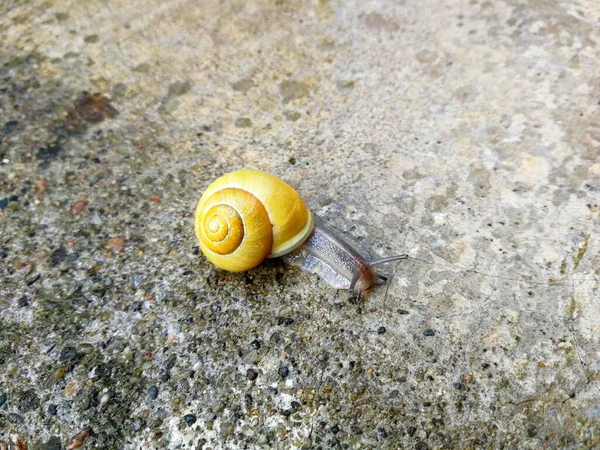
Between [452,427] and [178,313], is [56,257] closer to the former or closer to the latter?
[178,313]

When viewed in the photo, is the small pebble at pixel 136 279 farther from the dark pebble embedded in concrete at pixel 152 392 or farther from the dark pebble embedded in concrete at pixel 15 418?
the dark pebble embedded in concrete at pixel 15 418

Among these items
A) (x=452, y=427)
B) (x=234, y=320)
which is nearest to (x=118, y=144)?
(x=234, y=320)

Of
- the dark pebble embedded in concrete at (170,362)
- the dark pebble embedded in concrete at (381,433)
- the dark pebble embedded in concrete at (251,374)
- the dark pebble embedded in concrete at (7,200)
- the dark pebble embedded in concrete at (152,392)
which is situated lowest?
the dark pebble embedded in concrete at (381,433)

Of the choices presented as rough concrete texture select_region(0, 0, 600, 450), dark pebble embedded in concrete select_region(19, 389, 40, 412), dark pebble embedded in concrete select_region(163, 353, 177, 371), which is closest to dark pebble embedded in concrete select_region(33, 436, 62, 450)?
rough concrete texture select_region(0, 0, 600, 450)

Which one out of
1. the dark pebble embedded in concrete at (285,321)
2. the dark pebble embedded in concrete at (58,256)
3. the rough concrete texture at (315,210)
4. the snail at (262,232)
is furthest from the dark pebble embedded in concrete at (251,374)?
the dark pebble embedded in concrete at (58,256)

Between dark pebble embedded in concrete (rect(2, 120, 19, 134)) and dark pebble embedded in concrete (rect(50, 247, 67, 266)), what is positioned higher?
dark pebble embedded in concrete (rect(2, 120, 19, 134))

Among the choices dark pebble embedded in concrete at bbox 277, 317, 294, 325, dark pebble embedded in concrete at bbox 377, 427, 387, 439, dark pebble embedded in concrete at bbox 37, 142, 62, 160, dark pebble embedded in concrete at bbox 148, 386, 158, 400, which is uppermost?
dark pebble embedded in concrete at bbox 37, 142, 62, 160

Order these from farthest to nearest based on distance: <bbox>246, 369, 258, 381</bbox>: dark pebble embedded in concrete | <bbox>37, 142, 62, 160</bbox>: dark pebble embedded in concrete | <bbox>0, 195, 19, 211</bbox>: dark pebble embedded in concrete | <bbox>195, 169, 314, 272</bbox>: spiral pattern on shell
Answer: <bbox>37, 142, 62, 160</bbox>: dark pebble embedded in concrete < <bbox>0, 195, 19, 211</bbox>: dark pebble embedded in concrete < <bbox>195, 169, 314, 272</bbox>: spiral pattern on shell < <bbox>246, 369, 258, 381</bbox>: dark pebble embedded in concrete

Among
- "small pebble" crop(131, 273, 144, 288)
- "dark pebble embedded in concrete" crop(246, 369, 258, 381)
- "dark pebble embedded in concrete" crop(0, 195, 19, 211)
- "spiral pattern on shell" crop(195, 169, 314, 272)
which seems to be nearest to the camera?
"dark pebble embedded in concrete" crop(246, 369, 258, 381)

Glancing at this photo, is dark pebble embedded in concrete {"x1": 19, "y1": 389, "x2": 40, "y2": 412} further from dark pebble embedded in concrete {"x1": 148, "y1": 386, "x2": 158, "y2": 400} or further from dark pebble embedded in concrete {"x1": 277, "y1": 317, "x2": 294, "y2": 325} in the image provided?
dark pebble embedded in concrete {"x1": 277, "y1": 317, "x2": 294, "y2": 325}
